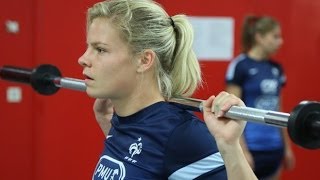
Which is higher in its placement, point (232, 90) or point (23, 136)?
point (232, 90)

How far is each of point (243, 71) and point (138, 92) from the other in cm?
189

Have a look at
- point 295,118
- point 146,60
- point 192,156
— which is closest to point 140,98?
point 146,60

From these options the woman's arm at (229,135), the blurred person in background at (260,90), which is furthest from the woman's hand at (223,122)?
the blurred person in background at (260,90)

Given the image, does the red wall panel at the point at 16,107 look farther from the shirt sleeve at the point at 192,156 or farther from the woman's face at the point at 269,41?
the shirt sleeve at the point at 192,156

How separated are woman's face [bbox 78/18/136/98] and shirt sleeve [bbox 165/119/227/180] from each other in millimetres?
215

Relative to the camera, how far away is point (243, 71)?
10.9 ft

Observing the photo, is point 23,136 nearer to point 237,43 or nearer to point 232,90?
point 232,90

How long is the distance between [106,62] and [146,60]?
0.12m

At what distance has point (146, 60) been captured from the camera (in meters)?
1.49

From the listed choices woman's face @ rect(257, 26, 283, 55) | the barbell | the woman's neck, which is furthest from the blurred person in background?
the barbell

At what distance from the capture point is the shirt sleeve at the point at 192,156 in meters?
1.30

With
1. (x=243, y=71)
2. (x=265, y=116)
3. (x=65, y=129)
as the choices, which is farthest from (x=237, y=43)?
(x=265, y=116)

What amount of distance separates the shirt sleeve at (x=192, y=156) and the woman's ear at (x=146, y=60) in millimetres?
212

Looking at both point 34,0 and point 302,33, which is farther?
point 302,33
